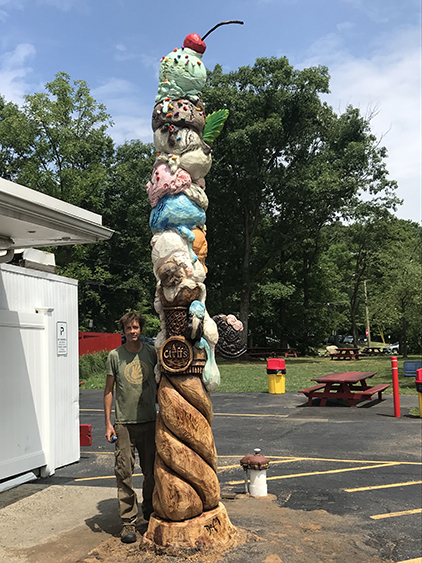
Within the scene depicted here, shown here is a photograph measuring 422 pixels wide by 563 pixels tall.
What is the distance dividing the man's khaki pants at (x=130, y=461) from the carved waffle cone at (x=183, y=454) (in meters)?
0.28

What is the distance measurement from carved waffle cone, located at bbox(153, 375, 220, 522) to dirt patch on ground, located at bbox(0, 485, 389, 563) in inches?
14.8

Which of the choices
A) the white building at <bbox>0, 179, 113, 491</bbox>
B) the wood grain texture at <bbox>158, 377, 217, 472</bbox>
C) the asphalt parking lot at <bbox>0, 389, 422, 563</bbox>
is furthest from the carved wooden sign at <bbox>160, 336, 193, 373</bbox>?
the white building at <bbox>0, 179, 113, 491</bbox>

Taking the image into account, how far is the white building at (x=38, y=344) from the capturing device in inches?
252

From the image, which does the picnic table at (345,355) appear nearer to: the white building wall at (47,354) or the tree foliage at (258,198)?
the tree foliage at (258,198)

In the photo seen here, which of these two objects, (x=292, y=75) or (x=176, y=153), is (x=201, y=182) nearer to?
(x=176, y=153)

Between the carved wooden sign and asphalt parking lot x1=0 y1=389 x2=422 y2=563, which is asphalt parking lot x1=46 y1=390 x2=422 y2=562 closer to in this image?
asphalt parking lot x1=0 y1=389 x2=422 y2=563

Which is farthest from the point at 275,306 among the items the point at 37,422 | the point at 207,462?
the point at 207,462

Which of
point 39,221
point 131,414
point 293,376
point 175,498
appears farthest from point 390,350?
point 175,498

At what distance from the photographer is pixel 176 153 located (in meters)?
5.10

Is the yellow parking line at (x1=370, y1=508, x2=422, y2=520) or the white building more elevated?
the white building

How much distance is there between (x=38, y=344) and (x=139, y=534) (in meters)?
3.57

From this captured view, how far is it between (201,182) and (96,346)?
19188mm

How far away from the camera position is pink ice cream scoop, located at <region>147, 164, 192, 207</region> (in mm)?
5004

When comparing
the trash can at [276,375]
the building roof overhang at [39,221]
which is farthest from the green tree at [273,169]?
the building roof overhang at [39,221]
